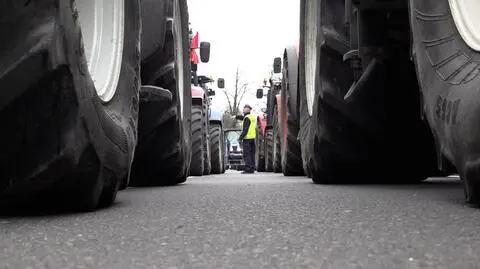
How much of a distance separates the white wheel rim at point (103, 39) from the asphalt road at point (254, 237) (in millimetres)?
440

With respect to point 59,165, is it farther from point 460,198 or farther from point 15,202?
point 460,198

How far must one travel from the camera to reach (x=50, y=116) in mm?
1490

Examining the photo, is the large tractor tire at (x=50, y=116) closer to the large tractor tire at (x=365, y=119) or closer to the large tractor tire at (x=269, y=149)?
the large tractor tire at (x=365, y=119)

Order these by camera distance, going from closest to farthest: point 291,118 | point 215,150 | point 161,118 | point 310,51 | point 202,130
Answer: point 161,118 → point 310,51 → point 291,118 → point 202,130 → point 215,150

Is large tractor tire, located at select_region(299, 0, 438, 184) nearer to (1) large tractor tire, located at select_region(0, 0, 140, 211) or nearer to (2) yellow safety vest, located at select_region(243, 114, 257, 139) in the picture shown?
(1) large tractor tire, located at select_region(0, 0, 140, 211)

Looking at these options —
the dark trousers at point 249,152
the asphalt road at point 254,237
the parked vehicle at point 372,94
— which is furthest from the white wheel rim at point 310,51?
the dark trousers at point 249,152

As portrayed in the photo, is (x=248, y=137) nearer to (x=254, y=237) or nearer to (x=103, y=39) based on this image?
(x=103, y=39)

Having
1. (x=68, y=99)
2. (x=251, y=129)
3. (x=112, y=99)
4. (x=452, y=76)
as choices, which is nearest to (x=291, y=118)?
(x=112, y=99)

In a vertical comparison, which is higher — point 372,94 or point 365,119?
point 372,94

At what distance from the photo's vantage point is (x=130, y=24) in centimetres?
233

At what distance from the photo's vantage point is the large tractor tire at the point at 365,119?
2807 millimetres

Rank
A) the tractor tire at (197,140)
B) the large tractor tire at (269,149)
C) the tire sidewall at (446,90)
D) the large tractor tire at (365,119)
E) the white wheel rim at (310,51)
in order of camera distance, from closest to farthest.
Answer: the tire sidewall at (446,90), the large tractor tire at (365,119), the white wheel rim at (310,51), the tractor tire at (197,140), the large tractor tire at (269,149)

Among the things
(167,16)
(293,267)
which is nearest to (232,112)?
(167,16)

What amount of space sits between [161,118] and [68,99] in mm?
1626
